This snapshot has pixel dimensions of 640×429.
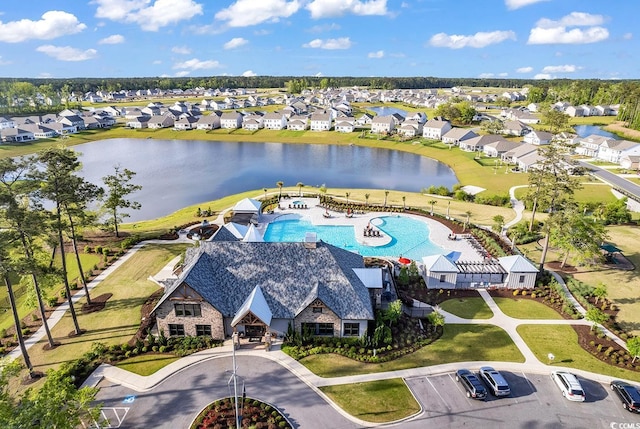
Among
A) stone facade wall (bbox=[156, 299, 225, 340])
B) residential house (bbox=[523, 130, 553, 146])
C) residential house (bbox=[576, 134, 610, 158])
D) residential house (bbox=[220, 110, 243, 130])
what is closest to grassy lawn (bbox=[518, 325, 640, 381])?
stone facade wall (bbox=[156, 299, 225, 340])

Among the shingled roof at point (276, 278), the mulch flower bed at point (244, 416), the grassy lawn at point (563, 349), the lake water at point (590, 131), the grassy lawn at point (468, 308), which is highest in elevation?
the lake water at point (590, 131)

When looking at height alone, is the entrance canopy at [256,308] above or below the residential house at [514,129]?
below

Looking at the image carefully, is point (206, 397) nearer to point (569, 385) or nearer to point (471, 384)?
point (471, 384)

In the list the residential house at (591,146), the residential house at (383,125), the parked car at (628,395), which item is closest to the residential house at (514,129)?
the residential house at (591,146)

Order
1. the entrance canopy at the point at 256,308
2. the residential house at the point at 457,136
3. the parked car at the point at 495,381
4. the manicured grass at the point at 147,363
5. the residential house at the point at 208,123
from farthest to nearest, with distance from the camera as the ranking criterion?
1. the residential house at the point at 208,123
2. the residential house at the point at 457,136
3. the entrance canopy at the point at 256,308
4. the manicured grass at the point at 147,363
5. the parked car at the point at 495,381

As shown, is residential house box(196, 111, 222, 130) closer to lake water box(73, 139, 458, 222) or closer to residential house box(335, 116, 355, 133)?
lake water box(73, 139, 458, 222)

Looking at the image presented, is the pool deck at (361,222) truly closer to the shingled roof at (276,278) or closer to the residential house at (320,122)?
the shingled roof at (276,278)

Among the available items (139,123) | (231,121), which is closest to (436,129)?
(231,121)
